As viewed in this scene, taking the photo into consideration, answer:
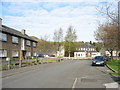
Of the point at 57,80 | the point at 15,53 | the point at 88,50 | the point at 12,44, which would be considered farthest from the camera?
the point at 88,50

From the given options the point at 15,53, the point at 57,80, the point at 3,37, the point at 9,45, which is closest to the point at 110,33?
the point at 57,80

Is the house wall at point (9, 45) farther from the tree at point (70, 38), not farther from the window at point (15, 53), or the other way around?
the tree at point (70, 38)

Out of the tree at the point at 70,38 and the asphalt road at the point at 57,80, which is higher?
the tree at the point at 70,38

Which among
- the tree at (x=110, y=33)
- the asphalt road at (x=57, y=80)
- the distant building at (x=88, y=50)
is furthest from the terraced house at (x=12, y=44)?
the distant building at (x=88, y=50)

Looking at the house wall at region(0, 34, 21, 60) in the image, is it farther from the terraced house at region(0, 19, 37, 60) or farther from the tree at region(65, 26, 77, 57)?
the tree at region(65, 26, 77, 57)

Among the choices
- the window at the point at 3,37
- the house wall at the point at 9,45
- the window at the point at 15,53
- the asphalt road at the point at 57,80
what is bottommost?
the asphalt road at the point at 57,80

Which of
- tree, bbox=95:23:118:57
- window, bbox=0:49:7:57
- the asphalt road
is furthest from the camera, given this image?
window, bbox=0:49:7:57

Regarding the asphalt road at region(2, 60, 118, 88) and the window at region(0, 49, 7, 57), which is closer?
the asphalt road at region(2, 60, 118, 88)

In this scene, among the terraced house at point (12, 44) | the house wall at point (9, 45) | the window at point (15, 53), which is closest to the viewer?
the terraced house at point (12, 44)

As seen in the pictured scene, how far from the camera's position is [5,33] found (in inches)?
1214

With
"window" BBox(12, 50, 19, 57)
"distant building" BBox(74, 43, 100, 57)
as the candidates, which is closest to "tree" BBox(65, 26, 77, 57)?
"distant building" BBox(74, 43, 100, 57)

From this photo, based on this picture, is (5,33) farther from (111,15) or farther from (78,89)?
(78,89)

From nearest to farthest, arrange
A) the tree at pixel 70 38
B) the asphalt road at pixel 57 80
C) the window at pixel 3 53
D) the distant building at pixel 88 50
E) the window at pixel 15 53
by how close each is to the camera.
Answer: the asphalt road at pixel 57 80
the window at pixel 3 53
the window at pixel 15 53
the tree at pixel 70 38
the distant building at pixel 88 50

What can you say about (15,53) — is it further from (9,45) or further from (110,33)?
(110,33)
